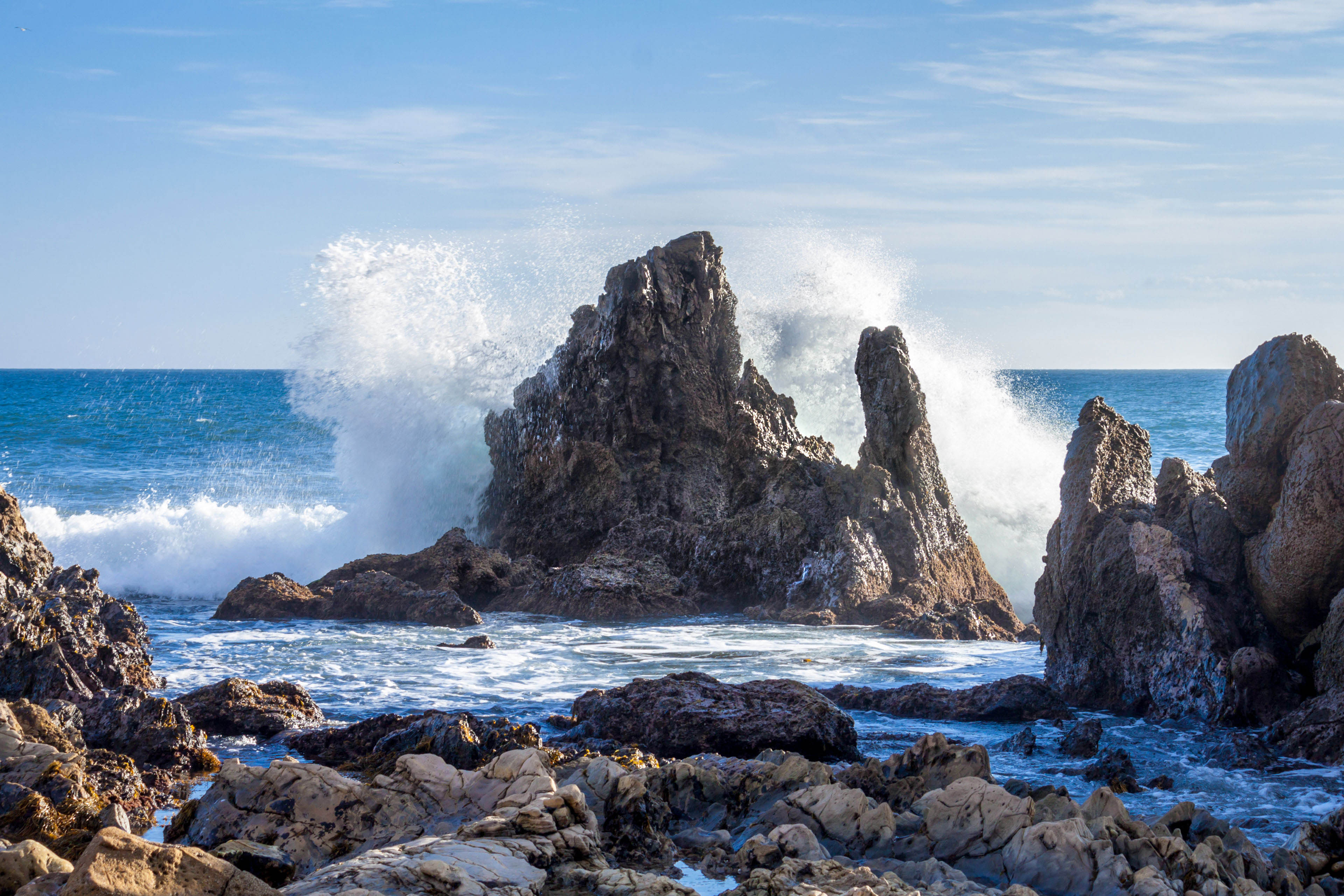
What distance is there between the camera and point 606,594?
1359cm

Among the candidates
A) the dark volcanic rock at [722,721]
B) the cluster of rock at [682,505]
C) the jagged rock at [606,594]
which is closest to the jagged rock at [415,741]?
the dark volcanic rock at [722,721]

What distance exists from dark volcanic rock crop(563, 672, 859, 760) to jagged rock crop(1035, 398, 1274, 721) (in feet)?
8.85

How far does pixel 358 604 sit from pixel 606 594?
119 inches

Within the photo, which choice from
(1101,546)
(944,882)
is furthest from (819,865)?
(1101,546)

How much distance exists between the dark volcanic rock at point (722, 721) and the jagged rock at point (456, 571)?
6.94m

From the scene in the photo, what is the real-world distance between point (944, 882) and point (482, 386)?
695 inches

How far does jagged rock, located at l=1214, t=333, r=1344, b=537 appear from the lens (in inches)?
324

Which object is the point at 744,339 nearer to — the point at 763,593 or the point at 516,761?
the point at 763,593

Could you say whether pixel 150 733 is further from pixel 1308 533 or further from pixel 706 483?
pixel 706 483

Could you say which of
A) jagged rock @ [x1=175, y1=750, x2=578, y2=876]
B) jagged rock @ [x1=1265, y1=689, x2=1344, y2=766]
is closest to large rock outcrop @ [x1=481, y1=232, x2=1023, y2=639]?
jagged rock @ [x1=1265, y1=689, x2=1344, y2=766]

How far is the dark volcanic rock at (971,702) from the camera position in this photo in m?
8.46

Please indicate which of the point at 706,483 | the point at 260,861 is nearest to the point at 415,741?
the point at 260,861

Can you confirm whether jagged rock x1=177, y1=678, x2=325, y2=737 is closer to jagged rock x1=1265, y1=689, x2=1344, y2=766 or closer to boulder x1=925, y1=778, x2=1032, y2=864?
boulder x1=925, y1=778, x2=1032, y2=864

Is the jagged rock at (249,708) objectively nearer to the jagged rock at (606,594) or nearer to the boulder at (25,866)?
the boulder at (25,866)
